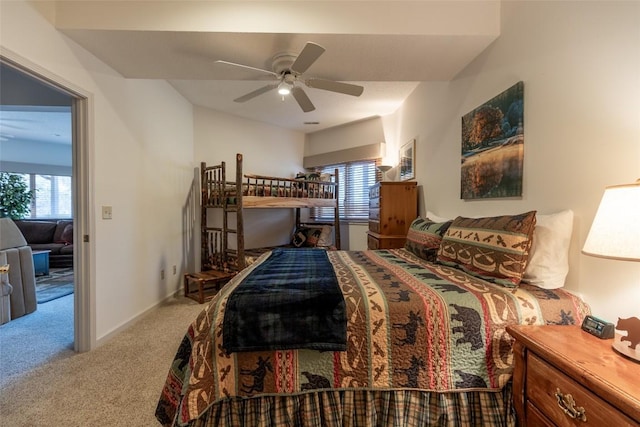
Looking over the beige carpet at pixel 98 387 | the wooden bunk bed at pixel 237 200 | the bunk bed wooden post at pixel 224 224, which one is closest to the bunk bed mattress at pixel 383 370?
the beige carpet at pixel 98 387

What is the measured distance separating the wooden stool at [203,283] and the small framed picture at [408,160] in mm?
2557

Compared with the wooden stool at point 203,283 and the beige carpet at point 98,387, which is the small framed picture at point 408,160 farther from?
the beige carpet at point 98,387

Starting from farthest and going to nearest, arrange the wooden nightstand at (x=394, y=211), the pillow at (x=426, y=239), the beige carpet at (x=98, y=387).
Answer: the wooden nightstand at (x=394, y=211)
the pillow at (x=426, y=239)
the beige carpet at (x=98, y=387)

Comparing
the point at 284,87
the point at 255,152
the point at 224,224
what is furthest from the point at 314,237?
the point at 284,87

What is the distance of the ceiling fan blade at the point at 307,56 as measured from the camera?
162cm

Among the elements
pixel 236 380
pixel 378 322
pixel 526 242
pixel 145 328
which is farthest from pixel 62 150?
pixel 526 242

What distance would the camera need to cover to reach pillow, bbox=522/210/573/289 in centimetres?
133

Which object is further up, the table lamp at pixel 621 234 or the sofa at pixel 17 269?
the table lamp at pixel 621 234

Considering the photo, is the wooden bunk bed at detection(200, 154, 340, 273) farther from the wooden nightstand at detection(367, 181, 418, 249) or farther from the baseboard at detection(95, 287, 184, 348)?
the wooden nightstand at detection(367, 181, 418, 249)

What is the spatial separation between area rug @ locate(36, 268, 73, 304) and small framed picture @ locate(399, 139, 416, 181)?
4.61 m

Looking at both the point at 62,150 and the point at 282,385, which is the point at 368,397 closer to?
the point at 282,385

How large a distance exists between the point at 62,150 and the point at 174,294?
16.3ft

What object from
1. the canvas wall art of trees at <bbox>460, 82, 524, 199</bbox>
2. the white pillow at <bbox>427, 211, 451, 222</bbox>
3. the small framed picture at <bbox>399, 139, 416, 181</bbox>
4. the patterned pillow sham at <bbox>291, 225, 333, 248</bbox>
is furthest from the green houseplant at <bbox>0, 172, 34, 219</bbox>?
the canvas wall art of trees at <bbox>460, 82, 524, 199</bbox>

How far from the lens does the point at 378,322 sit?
1134 millimetres
